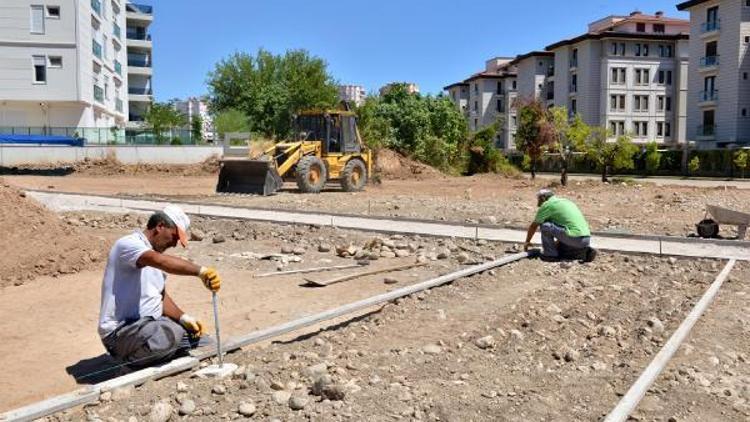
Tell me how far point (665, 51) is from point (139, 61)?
5285cm

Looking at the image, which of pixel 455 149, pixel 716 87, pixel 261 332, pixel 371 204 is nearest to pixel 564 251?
pixel 261 332

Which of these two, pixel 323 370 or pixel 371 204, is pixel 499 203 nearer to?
pixel 371 204

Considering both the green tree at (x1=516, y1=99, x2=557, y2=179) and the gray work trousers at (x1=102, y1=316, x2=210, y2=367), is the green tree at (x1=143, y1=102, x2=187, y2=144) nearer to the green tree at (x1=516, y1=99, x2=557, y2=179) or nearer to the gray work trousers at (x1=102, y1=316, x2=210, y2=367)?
the green tree at (x1=516, y1=99, x2=557, y2=179)

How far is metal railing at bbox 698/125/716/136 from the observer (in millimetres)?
58594

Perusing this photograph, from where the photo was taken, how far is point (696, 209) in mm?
19484

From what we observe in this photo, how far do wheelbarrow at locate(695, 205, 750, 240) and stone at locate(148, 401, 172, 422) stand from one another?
35.9 ft

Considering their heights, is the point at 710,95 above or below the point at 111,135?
above

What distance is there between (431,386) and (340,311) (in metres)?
2.00

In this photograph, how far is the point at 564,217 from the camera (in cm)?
1016

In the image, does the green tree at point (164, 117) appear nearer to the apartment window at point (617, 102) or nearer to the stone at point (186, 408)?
the apartment window at point (617, 102)

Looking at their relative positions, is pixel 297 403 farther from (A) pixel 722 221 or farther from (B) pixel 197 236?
(A) pixel 722 221

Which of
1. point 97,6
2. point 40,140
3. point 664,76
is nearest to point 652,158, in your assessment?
point 664,76

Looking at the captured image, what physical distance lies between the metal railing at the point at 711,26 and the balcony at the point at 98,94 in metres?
47.6

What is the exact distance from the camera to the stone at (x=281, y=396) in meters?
4.82
